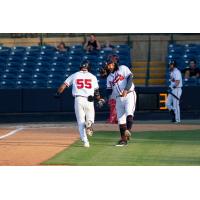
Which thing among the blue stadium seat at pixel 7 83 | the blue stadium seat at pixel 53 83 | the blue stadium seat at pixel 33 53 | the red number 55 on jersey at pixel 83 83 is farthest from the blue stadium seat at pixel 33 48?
the red number 55 on jersey at pixel 83 83

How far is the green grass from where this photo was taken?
13.1 metres

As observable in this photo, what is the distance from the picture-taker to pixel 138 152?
15.2 m

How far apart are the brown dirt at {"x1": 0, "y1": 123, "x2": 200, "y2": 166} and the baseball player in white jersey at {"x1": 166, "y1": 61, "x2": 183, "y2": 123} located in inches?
61.2

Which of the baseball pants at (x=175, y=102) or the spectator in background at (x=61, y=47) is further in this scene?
the spectator in background at (x=61, y=47)

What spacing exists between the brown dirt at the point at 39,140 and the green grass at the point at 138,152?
0.38 meters

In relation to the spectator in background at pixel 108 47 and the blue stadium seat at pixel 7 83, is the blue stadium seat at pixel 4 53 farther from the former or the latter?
the spectator in background at pixel 108 47

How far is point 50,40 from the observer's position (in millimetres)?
31812

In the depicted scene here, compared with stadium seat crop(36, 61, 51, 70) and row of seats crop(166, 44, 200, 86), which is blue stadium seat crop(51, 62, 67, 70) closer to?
stadium seat crop(36, 61, 51, 70)

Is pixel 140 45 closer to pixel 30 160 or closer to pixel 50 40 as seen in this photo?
pixel 50 40

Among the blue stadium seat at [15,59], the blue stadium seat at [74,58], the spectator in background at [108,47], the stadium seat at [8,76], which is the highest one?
the spectator in background at [108,47]

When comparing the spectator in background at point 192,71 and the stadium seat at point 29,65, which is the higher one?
→ the spectator in background at point 192,71

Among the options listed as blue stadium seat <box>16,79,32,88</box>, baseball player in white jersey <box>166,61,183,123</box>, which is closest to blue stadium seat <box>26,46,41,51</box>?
blue stadium seat <box>16,79,32,88</box>

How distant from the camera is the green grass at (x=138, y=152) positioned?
1314cm

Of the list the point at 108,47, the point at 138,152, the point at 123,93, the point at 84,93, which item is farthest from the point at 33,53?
the point at 138,152
